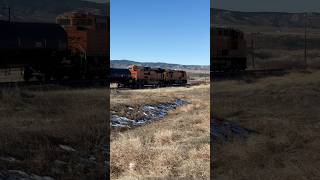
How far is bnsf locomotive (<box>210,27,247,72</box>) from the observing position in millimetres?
21609

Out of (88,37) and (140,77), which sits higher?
(88,37)

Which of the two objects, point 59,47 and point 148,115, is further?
point 148,115

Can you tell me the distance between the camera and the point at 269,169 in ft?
43.7

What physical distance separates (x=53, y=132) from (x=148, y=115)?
1338cm

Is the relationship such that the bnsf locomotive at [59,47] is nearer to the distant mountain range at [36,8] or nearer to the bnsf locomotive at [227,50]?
the distant mountain range at [36,8]

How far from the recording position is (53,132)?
1377 cm

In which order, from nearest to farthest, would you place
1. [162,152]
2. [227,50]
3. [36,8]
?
[162,152], [36,8], [227,50]

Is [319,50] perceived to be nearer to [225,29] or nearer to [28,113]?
[225,29]

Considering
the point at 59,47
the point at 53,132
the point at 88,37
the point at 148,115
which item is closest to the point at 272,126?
the point at 53,132

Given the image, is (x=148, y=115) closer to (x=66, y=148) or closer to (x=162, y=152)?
(x=162, y=152)

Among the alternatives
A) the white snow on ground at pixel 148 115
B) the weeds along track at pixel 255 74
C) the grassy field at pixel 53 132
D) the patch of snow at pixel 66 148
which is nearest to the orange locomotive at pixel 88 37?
the white snow on ground at pixel 148 115

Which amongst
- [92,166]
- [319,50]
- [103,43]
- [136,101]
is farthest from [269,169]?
[136,101]

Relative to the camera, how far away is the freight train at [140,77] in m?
39.5

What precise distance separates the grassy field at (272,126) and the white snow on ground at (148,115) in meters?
7.59
